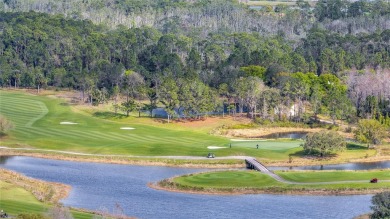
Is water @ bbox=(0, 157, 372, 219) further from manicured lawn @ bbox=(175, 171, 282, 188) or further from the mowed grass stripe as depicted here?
the mowed grass stripe

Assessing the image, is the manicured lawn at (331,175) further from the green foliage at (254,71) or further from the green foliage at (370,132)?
the green foliage at (254,71)

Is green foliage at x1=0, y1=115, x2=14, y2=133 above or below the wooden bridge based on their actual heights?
above

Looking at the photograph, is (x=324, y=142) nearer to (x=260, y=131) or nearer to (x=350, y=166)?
(x=350, y=166)

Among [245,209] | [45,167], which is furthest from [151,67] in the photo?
[245,209]

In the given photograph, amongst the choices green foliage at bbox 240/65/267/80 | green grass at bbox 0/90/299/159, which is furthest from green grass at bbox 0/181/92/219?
green foliage at bbox 240/65/267/80

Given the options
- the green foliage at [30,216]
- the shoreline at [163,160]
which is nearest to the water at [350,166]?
the shoreline at [163,160]

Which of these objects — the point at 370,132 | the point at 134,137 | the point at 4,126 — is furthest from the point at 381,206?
the point at 4,126

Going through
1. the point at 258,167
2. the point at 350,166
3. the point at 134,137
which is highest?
the point at 134,137
